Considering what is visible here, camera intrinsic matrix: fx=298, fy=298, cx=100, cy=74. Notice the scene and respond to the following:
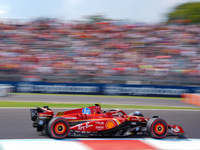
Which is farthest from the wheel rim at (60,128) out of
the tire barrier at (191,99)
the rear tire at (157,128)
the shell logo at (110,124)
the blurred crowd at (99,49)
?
the blurred crowd at (99,49)

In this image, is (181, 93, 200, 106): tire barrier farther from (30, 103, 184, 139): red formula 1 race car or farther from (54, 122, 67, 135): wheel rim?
(54, 122, 67, 135): wheel rim

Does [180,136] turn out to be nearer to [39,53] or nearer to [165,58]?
[165,58]

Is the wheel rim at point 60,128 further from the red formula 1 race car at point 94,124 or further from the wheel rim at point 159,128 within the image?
the wheel rim at point 159,128

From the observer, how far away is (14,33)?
768 inches

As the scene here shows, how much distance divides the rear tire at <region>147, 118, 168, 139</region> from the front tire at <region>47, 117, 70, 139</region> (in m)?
1.83

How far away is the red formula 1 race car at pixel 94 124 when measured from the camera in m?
6.20

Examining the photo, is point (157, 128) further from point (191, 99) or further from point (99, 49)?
point (99, 49)

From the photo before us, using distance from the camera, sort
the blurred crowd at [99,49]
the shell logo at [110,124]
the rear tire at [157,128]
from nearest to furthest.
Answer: the shell logo at [110,124]
the rear tire at [157,128]
the blurred crowd at [99,49]

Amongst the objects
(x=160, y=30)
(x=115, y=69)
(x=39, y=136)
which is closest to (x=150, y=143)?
(x=39, y=136)

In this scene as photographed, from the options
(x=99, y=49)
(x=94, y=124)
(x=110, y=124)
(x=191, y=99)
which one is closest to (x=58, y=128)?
(x=94, y=124)

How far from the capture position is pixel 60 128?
6.19 m

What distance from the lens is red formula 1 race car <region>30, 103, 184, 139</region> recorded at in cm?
620

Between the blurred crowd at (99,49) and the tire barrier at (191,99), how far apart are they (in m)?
1.28

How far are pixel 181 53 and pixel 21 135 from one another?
1365 cm
